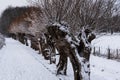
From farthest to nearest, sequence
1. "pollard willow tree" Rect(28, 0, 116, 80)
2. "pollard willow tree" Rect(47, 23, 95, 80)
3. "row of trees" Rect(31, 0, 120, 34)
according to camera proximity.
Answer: "row of trees" Rect(31, 0, 120, 34), "pollard willow tree" Rect(28, 0, 116, 80), "pollard willow tree" Rect(47, 23, 95, 80)

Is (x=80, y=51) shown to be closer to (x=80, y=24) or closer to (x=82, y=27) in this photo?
(x=82, y=27)

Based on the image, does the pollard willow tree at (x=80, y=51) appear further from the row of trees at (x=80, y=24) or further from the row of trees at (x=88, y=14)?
the row of trees at (x=88, y=14)

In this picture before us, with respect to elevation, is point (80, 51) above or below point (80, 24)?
below

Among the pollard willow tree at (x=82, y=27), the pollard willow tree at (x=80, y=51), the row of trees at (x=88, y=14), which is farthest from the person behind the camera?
the row of trees at (x=88, y=14)

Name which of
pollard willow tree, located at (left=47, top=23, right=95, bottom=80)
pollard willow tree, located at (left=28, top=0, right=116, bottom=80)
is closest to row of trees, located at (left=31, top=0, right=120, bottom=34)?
pollard willow tree, located at (left=28, top=0, right=116, bottom=80)

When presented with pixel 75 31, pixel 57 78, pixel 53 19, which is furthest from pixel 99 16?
pixel 57 78

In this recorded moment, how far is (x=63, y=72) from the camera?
19219mm

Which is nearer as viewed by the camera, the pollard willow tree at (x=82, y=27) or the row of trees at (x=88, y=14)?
the pollard willow tree at (x=82, y=27)

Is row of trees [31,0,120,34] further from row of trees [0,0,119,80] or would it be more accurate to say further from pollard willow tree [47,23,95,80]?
pollard willow tree [47,23,95,80]

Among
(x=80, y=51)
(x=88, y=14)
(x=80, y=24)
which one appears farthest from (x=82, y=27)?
(x=80, y=51)

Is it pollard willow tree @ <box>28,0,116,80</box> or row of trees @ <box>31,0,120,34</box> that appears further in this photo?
row of trees @ <box>31,0,120,34</box>

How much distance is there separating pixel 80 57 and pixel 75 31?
7.14 feet

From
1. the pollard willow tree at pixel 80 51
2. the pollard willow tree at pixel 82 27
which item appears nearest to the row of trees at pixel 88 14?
the pollard willow tree at pixel 82 27

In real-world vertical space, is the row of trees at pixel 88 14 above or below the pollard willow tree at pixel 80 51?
above
